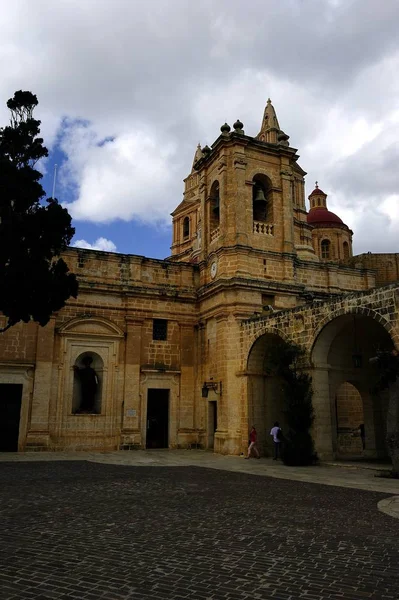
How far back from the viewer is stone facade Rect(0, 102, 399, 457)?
18328 millimetres

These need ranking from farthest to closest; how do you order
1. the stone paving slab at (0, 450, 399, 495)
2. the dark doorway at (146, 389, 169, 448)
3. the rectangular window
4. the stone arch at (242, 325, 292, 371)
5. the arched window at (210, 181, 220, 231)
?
the arched window at (210, 181, 220, 231) → the rectangular window → the dark doorway at (146, 389, 169, 448) → the stone arch at (242, 325, 292, 371) → the stone paving slab at (0, 450, 399, 495)

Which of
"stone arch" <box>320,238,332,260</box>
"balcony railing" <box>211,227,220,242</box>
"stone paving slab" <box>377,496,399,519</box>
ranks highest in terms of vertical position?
"stone arch" <box>320,238,332,260</box>

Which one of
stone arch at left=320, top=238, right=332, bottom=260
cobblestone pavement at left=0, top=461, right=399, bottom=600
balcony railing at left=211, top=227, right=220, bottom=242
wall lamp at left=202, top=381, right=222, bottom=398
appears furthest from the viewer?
stone arch at left=320, top=238, right=332, bottom=260

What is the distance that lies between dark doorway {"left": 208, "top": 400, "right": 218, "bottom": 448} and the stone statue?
4831 mm

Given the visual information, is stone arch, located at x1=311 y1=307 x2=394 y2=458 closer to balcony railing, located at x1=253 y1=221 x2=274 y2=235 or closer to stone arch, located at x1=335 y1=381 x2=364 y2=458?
stone arch, located at x1=335 y1=381 x2=364 y2=458

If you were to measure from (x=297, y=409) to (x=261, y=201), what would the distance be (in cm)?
1001

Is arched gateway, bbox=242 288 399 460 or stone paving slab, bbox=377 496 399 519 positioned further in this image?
arched gateway, bbox=242 288 399 460

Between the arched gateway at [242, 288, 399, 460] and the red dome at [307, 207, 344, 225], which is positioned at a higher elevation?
the red dome at [307, 207, 344, 225]

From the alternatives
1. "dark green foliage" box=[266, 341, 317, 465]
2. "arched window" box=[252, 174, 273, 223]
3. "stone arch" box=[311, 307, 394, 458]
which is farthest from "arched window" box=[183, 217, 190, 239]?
"dark green foliage" box=[266, 341, 317, 465]

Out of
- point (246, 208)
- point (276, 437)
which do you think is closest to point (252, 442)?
point (276, 437)

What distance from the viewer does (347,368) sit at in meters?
16.9

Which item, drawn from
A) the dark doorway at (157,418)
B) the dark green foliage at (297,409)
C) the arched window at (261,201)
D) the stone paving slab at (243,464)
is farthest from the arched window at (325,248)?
the dark green foliage at (297,409)

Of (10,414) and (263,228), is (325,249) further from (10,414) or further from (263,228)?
(10,414)

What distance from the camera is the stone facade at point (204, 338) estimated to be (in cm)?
1833
